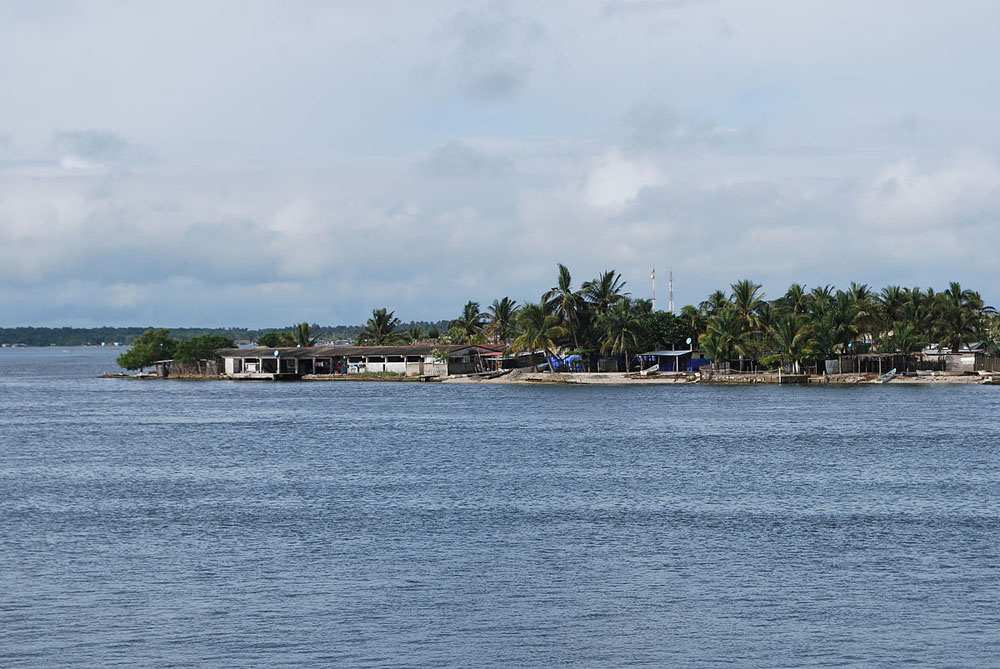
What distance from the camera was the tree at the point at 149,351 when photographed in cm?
13212

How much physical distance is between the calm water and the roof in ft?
215

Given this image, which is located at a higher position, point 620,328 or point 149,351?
point 620,328

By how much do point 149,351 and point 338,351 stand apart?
22.6 m

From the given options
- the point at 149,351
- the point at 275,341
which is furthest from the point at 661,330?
the point at 149,351

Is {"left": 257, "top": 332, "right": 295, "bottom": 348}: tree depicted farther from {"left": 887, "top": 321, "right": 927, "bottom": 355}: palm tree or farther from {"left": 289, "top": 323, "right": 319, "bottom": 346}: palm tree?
{"left": 887, "top": 321, "right": 927, "bottom": 355}: palm tree

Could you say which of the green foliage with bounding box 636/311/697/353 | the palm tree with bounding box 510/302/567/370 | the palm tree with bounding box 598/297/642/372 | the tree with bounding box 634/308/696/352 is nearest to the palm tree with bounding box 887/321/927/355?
the green foliage with bounding box 636/311/697/353

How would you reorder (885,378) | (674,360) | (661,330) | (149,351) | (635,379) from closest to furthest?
(885,378)
(635,379)
(661,330)
(674,360)
(149,351)

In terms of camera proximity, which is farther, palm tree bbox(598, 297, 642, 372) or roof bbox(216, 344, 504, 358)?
roof bbox(216, 344, 504, 358)

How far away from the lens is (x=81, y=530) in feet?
99.2

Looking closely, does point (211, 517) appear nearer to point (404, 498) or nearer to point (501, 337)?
point (404, 498)

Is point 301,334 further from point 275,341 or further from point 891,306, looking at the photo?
point 891,306

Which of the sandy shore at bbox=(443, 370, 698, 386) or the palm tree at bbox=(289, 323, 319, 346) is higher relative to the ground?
the palm tree at bbox=(289, 323, 319, 346)

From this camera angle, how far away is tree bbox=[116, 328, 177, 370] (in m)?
132

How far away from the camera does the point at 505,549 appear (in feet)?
90.4
